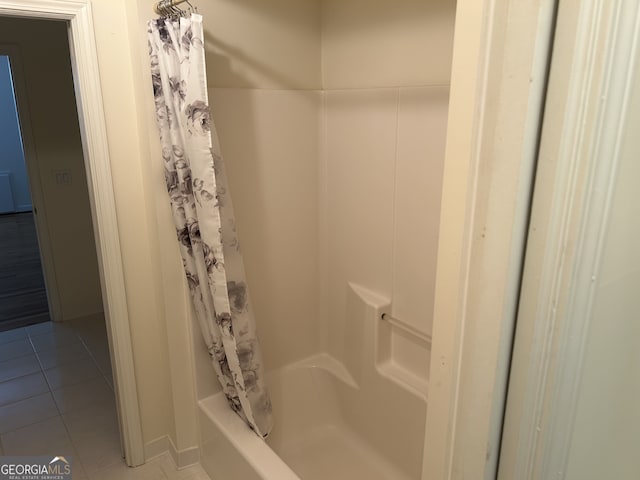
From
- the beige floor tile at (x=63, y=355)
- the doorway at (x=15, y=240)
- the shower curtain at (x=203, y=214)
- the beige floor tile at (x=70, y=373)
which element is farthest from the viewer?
the doorway at (x=15, y=240)

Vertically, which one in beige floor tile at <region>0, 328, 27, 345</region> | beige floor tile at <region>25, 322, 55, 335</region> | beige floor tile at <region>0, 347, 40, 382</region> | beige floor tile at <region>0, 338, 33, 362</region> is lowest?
beige floor tile at <region>0, 347, 40, 382</region>

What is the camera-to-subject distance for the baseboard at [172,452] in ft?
6.77

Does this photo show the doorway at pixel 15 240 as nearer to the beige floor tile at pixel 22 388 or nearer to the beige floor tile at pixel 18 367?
the beige floor tile at pixel 18 367

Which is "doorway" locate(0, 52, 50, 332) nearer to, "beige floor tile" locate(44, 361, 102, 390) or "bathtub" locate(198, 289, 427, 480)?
"beige floor tile" locate(44, 361, 102, 390)

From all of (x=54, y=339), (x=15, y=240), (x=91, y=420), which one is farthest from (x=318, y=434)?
(x=15, y=240)

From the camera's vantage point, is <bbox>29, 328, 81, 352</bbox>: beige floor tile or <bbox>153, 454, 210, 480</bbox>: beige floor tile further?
<bbox>29, 328, 81, 352</bbox>: beige floor tile

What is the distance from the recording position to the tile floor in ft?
6.84

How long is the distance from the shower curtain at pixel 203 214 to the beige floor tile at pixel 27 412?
3.97 feet

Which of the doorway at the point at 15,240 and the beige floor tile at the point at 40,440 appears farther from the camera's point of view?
the doorway at the point at 15,240

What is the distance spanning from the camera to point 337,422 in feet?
7.47

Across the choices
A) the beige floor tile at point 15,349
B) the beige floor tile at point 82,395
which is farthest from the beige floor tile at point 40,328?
the beige floor tile at point 82,395

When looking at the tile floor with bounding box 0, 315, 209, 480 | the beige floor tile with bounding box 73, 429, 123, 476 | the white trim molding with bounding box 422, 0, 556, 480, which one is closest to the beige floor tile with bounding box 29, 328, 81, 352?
the tile floor with bounding box 0, 315, 209, 480

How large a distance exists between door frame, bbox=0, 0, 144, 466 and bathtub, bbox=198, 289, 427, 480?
330 mm

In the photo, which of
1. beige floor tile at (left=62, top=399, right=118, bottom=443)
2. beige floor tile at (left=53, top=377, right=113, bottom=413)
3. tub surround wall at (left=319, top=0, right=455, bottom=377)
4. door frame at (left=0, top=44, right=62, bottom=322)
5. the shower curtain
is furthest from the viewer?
door frame at (left=0, top=44, right=62, bottom=322)
